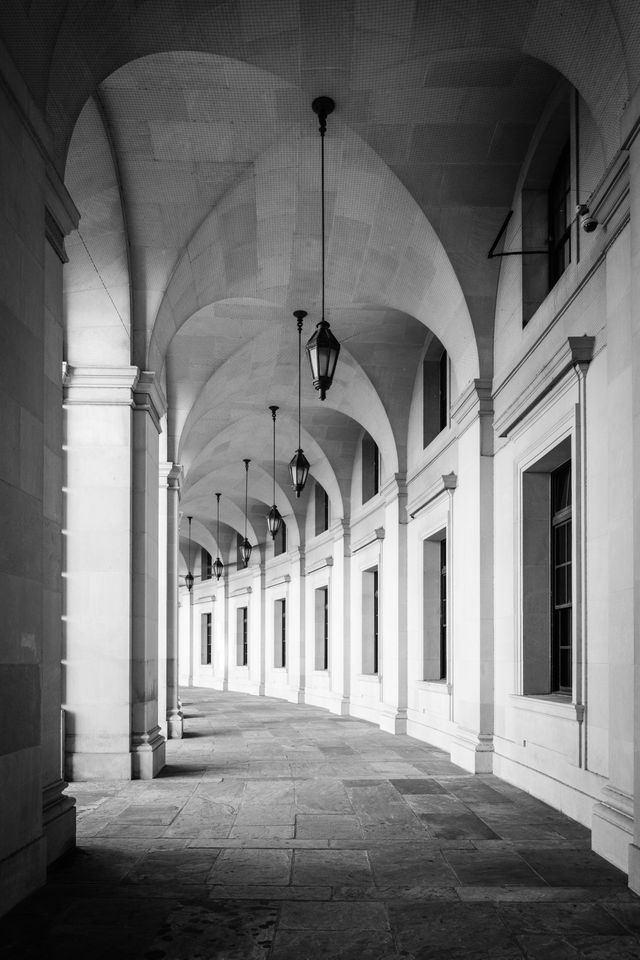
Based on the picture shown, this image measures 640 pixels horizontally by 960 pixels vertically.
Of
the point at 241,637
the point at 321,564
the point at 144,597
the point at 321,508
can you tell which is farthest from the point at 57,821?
the point at 241,637

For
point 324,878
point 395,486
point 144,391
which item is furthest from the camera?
point 395,486

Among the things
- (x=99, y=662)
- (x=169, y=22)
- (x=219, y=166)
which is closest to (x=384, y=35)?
(x=169, y=22)

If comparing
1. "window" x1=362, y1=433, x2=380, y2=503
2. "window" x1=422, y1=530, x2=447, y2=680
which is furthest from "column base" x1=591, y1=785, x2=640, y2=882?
"window" x1=362, y1=433, x2=380, y2=503

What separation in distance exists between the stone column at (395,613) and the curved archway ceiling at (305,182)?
3.45m

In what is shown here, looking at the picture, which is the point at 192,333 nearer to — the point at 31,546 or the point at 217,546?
the point at 31,546

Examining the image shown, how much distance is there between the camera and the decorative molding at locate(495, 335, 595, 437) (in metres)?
7.84

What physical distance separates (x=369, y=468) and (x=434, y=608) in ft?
18.6

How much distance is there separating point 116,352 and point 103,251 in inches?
43.9

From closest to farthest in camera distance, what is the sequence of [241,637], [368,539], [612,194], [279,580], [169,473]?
1. [612,194]
2. [169,473]
3. [368,539]
4. [279,580]
5. [241,637]

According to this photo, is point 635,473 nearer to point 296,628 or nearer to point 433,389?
point 433,389

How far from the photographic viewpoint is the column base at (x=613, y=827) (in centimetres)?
602

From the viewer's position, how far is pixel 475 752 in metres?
10.6

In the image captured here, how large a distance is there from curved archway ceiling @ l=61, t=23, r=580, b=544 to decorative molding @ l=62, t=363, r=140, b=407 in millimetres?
378

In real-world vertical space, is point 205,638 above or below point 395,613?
below
